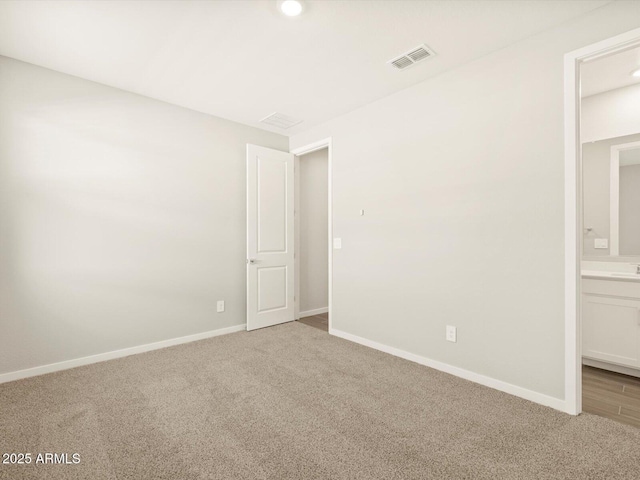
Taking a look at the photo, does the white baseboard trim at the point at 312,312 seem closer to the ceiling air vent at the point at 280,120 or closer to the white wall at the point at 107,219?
the white wall at the point at 107,219

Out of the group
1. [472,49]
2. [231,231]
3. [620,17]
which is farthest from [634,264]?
[231,231]

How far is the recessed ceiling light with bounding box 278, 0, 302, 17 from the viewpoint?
6.38 feet

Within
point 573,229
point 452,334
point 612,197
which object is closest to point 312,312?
point 452,334

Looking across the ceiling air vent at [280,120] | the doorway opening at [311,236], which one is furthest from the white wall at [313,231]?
the ceiling air vent at [280,120]

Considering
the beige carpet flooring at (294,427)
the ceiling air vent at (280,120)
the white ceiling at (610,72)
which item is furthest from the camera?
the ceiling air vent at (280,120)

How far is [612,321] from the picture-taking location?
9.00 feet

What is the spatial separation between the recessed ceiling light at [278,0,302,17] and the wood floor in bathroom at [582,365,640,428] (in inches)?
129

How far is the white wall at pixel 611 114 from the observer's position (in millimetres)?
2982

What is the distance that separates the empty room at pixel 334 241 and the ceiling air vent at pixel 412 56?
0.03m

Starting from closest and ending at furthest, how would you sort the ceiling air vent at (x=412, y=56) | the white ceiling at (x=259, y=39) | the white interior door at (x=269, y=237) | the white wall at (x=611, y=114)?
the white ceiling at (x=259, y=39) → the ceiling air vent at (x=412, y=56) → the white wall at (x=611, y=114) → the white interior door at (x=269, y=237)

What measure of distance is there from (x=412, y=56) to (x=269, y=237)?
260 centimetres

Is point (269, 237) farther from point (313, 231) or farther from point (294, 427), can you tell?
point (294, 427)

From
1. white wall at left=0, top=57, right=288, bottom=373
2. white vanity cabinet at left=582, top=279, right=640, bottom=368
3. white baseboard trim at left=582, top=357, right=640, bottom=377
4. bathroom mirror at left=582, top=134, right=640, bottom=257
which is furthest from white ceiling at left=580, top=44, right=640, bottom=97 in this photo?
white wall at left=0, top=57, right=288, bottom=373

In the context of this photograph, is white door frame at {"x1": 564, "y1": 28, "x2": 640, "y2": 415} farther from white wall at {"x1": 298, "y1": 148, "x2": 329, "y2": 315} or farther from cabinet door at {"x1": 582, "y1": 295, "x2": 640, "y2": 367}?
white wall at {"x1": 298, "y1": 148, "x2": 329, "y2": 315}
